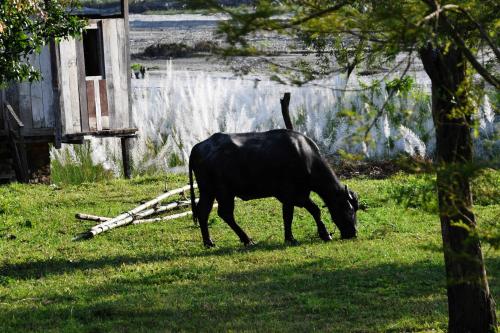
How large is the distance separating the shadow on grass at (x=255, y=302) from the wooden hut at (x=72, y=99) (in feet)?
30.0

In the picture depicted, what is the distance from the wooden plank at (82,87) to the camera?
70.5 ft

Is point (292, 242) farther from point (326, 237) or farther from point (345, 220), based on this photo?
point (345, 220)

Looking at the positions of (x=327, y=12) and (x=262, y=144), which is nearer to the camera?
(x=327, y=12)

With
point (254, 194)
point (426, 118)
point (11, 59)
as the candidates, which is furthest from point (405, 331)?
point (426, 118)

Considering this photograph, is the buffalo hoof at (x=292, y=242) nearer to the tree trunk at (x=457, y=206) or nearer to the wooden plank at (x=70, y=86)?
the tree trunk at (x=457, y=206)

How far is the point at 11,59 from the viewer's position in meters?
13.3

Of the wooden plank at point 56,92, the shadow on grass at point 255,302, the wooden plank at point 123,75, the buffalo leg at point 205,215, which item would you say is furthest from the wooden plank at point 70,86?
the shadow on grass at point 255,302

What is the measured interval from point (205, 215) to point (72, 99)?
7897mm

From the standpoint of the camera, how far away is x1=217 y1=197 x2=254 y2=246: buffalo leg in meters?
14.4

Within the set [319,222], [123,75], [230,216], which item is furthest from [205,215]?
[123,75]

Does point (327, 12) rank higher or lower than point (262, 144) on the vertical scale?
higher

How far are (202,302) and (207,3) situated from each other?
4.88 m

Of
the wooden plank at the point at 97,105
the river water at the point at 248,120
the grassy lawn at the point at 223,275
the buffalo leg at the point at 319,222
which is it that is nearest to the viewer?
the grassy lawn at the point at 223,275

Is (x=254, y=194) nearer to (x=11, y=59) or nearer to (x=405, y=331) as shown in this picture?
(x=11, y=59)
